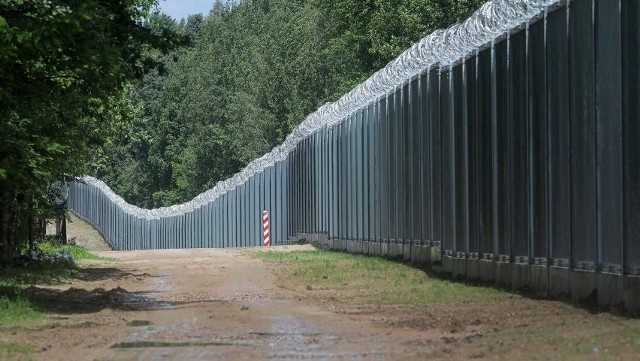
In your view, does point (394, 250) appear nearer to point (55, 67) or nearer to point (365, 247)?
point (365, 247)

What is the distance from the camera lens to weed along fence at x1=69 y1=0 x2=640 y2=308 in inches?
561

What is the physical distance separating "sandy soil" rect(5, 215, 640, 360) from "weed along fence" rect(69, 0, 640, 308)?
34.3 inches

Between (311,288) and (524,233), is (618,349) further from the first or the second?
(311,288)

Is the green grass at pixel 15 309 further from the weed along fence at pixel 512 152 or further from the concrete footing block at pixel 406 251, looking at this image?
the concrete footing block at pixel 406 251

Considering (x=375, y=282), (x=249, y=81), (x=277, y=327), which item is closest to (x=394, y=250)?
(x=375, y=282)

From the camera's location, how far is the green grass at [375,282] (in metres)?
18.4

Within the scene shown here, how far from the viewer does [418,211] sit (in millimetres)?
26469

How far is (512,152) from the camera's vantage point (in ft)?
60.5

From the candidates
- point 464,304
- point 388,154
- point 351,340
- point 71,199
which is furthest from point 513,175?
point 71,199

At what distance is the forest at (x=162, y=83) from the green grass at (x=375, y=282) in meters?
4.46

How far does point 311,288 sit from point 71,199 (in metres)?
76.4

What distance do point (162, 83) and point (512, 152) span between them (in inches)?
4312

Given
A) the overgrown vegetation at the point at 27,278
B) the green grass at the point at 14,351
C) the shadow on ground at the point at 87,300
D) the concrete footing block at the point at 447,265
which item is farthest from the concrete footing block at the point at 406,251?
the green grass at the point at 14,351

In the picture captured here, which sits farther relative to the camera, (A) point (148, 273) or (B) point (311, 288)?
(A) point (148, 273)
